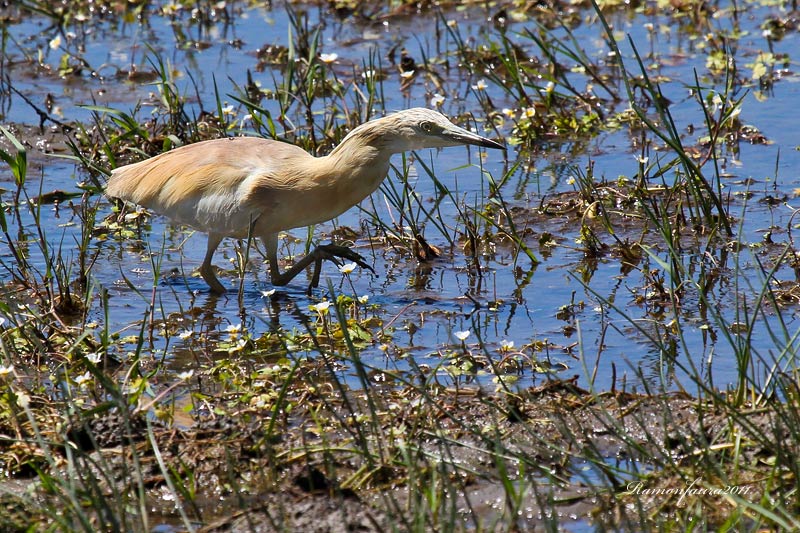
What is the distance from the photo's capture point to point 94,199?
7.69 meters

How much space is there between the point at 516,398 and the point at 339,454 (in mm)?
703

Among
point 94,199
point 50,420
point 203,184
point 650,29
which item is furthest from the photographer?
point 650,29

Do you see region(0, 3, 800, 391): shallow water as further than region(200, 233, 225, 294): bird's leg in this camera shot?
No

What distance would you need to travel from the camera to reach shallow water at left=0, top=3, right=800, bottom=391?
536 centimetres

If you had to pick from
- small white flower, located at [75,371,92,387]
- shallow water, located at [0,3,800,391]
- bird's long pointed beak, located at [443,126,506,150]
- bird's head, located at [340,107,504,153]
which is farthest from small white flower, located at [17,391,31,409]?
bird's long pointed beak, located at [443,126,506,150]

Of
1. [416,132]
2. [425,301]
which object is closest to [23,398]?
[425,301]

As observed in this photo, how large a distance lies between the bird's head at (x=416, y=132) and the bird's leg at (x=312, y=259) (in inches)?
21.3

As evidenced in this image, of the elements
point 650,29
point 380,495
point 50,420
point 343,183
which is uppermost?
point 650,29

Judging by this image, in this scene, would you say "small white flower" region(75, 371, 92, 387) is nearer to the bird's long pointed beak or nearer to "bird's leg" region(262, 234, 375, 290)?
"bird's leg" region(262, 234, 375, 290)

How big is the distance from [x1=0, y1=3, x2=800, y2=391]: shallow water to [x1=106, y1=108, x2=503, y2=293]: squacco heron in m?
0.26

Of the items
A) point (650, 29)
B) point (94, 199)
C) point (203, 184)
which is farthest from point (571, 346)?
point (650, 29)

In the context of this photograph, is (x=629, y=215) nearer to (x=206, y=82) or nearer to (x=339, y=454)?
(x=339, y=454)

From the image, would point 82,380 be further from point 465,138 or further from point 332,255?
point 465,138

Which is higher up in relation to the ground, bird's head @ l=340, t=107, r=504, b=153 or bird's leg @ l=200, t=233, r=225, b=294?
bird's head @ l=340, t=107, r=504, b=153
